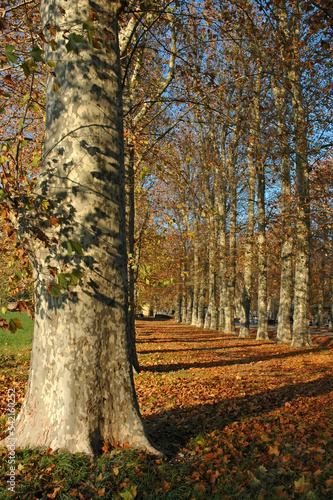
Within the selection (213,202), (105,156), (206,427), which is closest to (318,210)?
(206,427)

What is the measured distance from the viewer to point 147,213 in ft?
34.0

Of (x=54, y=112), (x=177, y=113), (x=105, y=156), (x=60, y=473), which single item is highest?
(x=177, y=113)

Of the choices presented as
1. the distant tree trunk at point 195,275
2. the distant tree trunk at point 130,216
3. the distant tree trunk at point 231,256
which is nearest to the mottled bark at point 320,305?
the distant tree trunk at point 195,275

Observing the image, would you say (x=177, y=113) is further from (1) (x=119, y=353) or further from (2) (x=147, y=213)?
(1) (x=119, y=353)

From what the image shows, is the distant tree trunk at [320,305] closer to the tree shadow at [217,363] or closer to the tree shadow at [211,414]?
the tree shadow at [217,363]

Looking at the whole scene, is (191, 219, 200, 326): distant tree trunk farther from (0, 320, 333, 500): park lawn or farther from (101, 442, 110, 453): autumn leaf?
(101, 442, 110, 453): autumn leaf

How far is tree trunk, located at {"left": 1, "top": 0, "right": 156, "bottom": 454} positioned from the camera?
3.22m

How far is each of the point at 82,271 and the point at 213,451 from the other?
2559 millimetres

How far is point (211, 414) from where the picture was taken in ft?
17.7

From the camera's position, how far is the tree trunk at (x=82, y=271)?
322 cm

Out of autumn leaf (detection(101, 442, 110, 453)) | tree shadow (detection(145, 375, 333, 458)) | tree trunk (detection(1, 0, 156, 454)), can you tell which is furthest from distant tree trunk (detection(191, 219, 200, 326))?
autumn leaf (detection(101, 442, 110, 453))

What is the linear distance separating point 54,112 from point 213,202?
25.8 m

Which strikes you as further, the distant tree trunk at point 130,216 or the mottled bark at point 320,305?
the mottled bark at point 320,305

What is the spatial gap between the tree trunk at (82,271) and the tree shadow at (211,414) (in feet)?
3.31
